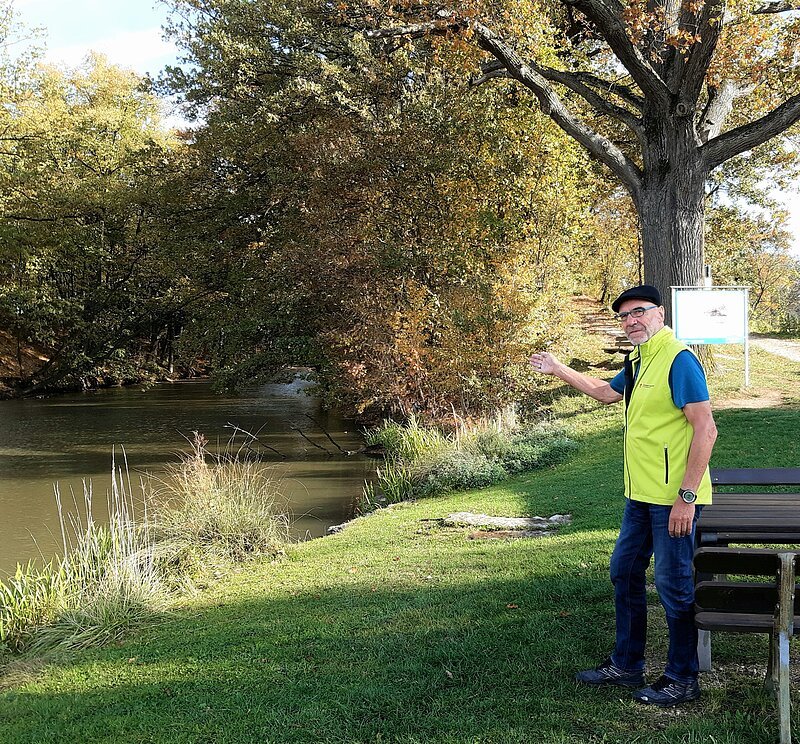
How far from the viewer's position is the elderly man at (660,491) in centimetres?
384

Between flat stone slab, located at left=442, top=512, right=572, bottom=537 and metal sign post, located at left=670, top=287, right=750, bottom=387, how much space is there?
690 centimetres

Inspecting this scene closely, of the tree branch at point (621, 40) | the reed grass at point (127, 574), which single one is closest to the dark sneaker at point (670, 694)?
the reed grass at point (127, 574)

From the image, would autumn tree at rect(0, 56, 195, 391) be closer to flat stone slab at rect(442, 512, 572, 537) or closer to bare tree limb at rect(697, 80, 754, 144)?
bare tree limb at rect(697, 80, 754, 144)

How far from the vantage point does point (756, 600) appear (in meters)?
3.63

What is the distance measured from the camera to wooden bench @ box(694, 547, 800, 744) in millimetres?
3479

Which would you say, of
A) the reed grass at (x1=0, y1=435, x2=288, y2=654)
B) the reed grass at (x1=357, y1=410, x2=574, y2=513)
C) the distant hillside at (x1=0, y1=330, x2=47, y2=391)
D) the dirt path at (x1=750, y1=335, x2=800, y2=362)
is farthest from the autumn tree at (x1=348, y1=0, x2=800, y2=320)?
the distant hillside at (x1=0, y1=330, x2=47, y2=391)

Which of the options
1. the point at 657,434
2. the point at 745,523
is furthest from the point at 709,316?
the point at 657,434

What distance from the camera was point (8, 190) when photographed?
33.3m

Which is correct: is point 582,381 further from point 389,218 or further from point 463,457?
point 389,218

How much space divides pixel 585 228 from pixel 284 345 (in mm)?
8408

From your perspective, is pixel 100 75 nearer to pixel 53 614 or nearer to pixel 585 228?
pixel 585 228

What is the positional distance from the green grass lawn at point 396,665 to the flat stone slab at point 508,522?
1.82 ft

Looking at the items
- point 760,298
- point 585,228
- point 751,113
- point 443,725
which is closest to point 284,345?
point 585,228

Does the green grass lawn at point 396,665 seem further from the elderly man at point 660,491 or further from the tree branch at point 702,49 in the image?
the tree branch at point 702,49
